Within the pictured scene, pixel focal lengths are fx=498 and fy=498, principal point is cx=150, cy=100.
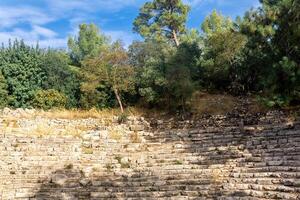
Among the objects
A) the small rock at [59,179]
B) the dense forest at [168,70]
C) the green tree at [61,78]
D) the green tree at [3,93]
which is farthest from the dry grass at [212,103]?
the green tree at [3,93]

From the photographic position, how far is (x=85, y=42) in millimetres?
31281

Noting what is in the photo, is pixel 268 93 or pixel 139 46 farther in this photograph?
pixel 139 46

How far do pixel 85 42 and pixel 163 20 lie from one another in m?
5.11

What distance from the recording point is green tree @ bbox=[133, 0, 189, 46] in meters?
30.1

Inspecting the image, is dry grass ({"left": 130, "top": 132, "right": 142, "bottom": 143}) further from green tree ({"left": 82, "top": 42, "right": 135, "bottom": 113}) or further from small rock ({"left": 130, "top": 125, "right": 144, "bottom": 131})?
green tree ({"left": 82, "top": 42, "right": 135, "bottom": 113})

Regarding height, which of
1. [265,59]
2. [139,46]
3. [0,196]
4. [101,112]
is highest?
[139,46]

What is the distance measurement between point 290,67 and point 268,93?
171 centimetres

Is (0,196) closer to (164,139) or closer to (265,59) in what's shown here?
(164,139)

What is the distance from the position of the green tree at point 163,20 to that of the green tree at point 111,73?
705 cm

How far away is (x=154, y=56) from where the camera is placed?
23.8 metres

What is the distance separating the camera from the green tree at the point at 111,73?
74.2ft

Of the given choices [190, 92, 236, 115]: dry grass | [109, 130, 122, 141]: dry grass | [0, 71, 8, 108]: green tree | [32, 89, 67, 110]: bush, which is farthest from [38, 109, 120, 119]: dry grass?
[190, 92, 236, 115]: dry grass

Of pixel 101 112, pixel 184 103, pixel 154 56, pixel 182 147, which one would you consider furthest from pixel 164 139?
pixel 154 56

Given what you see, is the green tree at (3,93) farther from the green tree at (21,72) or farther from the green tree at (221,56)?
the green tree at (221,56)
